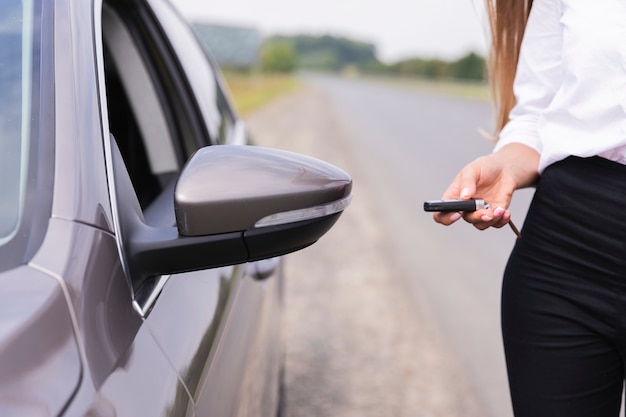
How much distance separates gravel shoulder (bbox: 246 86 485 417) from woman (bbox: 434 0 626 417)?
162 centimetres

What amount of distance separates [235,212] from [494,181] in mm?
615

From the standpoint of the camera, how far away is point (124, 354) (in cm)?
97

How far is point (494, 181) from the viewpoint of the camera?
1.43 m

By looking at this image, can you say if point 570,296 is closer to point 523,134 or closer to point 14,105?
point 523,134

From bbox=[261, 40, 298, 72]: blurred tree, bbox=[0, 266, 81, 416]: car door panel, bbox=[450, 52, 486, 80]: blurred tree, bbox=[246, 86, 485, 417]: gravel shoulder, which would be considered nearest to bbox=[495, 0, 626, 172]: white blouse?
bbox=[0, 266, 81, 416]: car door panel

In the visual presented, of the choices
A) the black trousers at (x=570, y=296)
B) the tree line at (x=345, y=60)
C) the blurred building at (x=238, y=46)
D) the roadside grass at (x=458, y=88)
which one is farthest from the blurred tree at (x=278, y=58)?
the black trousers at (x=570, y=296)

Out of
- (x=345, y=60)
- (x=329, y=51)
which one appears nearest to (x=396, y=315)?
(x=345, y=60)

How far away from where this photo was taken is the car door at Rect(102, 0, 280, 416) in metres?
1.18

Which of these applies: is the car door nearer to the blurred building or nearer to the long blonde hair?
the long blonde hair

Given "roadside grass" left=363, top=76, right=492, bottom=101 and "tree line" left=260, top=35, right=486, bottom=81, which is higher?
"roadside grass" left=363, top=76, right=492, bottom=101

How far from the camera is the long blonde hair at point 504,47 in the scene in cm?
156

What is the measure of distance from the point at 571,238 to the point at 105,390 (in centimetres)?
88

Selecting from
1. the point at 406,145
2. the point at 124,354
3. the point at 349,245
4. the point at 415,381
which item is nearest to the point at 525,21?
the point at 124,354

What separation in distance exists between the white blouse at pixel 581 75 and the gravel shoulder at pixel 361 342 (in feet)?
5.77
